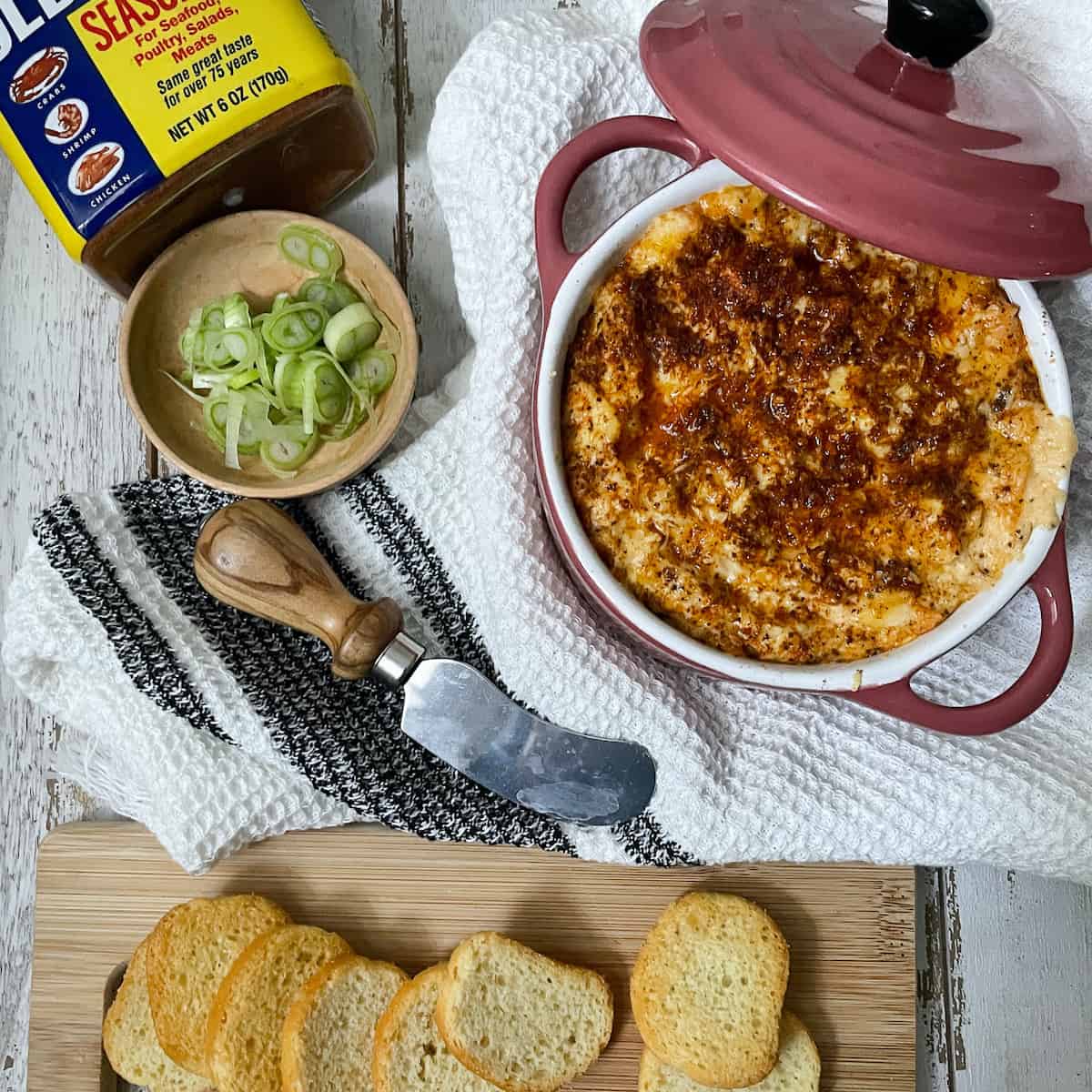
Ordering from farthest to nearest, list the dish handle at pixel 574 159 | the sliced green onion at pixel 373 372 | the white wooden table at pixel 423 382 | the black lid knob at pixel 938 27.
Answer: the white wooden table at pixel 423 382, the sliced green onion at pixel 373 372, the dish handle at pixel 574 159, the black lid knob at pixel 938 27

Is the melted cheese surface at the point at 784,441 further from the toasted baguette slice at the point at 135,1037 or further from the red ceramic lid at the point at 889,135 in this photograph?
the toasted baguette slice at the point at 135,1037

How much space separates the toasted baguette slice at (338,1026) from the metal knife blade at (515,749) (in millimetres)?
258

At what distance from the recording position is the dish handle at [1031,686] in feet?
3.38

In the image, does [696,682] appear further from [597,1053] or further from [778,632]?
[597,1053]

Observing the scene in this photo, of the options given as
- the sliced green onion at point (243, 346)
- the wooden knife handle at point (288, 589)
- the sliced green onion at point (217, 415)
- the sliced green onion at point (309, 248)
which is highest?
the sliced green onion at point (309, 248)

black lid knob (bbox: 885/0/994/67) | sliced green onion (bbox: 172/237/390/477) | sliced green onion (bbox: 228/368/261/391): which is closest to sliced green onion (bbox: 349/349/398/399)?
sliced green onion (bbox: 172/237/390/477)

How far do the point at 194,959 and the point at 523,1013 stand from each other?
1.20ft

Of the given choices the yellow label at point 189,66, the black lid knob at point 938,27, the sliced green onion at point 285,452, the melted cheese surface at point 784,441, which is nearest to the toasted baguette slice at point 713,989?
the melted cheese surface at point 784,441

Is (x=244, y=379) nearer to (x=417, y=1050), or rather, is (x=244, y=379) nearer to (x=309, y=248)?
(x=309, y=248)

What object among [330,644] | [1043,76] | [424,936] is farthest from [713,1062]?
[1043,76]

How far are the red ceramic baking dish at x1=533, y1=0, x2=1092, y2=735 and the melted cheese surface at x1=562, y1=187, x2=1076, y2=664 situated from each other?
0.03 metres

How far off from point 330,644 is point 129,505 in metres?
0.31

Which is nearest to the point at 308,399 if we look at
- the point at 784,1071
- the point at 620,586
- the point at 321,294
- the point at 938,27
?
the point at 321,294

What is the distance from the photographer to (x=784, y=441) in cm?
104
